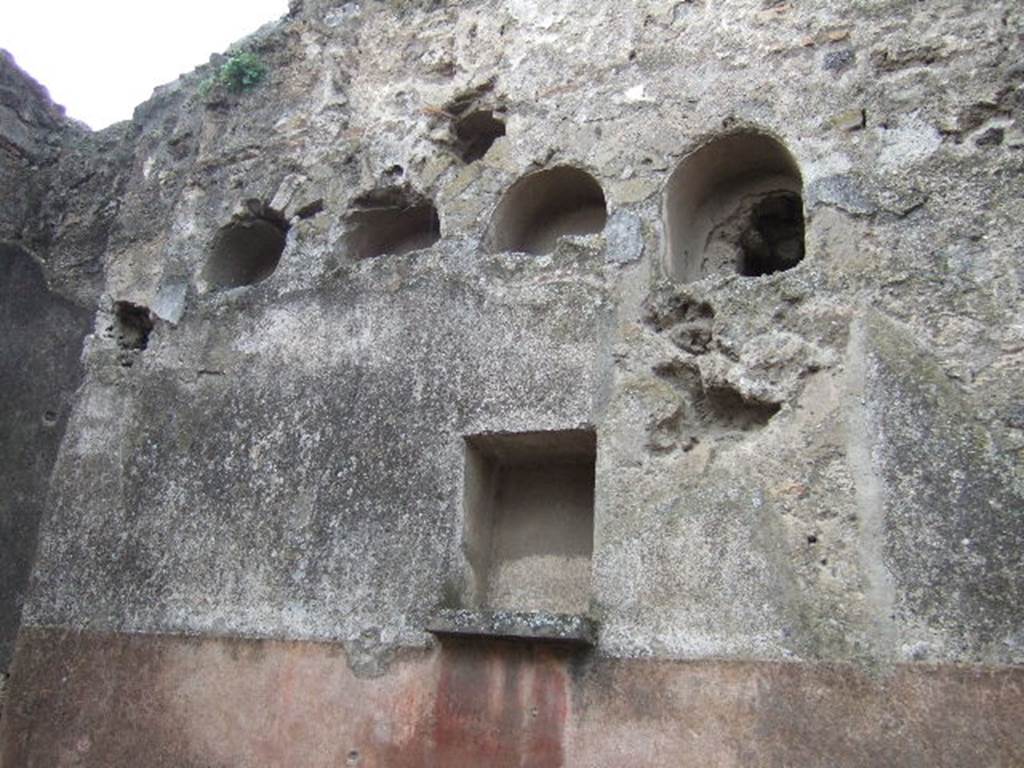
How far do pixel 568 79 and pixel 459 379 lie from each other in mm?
1535

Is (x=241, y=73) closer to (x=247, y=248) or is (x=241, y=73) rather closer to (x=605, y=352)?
(x=247, y=248)

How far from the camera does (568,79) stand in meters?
4.56

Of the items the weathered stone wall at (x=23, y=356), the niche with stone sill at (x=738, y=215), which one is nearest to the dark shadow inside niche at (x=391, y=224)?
the niche with stone sill at (x=738, y=215)

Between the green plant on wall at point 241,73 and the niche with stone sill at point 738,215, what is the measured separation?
9.07 feet

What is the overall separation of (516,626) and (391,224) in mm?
2374

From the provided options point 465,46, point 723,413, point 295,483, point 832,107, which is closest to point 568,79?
point 465,46

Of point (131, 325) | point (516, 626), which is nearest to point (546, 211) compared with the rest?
point (516, 626)

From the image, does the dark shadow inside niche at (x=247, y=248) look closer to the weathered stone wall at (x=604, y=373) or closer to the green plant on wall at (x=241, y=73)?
the weathered stone wall at (x=604, y=373)

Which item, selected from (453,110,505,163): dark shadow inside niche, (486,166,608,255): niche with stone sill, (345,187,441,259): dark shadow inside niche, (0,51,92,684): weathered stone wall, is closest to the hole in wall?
(0,51,92,684): weathered stone wall

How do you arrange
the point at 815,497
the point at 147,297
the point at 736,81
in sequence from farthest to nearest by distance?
the point at 147,297
the point at 736,81
the point at 815,497

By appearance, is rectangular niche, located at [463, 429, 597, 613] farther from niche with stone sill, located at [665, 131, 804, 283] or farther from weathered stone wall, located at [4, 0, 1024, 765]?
niche with stone sill, located at [665, 131, 804, 283]

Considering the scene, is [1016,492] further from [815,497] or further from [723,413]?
[723,413]

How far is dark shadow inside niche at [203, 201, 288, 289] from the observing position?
5238mm

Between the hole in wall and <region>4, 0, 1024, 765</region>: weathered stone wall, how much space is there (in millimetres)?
20
